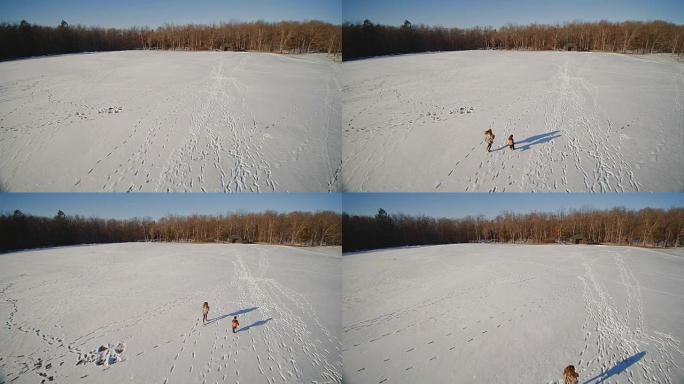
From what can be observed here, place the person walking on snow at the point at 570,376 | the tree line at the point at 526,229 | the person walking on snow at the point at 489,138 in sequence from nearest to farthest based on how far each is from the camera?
the person walking on snow at the point at 570,376
the person walking on snow at the point at 489,138
the tree line at the point at 526,229

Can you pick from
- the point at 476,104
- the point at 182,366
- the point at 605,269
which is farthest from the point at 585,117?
the point at 182,366

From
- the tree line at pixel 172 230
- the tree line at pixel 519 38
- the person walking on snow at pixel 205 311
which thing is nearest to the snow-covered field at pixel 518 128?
the tree line at pixel 519 38

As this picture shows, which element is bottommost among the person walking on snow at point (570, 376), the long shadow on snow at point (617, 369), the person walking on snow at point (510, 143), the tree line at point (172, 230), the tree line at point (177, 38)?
the tree line at point (172, 230)

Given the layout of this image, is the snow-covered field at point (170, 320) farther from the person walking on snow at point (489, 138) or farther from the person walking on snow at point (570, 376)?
the person walking on snow at point (489, 138)

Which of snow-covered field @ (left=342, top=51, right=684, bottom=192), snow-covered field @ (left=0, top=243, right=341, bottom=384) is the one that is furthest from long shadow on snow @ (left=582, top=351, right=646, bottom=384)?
snow-covered field @ (left=0, top=243, right=341, bottom=384)

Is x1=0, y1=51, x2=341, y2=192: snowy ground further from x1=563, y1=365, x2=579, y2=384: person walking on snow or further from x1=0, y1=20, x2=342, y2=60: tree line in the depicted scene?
x1=563, y1=365, x2=579, y2=384: person walking on snow

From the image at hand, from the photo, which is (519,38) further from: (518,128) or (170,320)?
(170,320)
